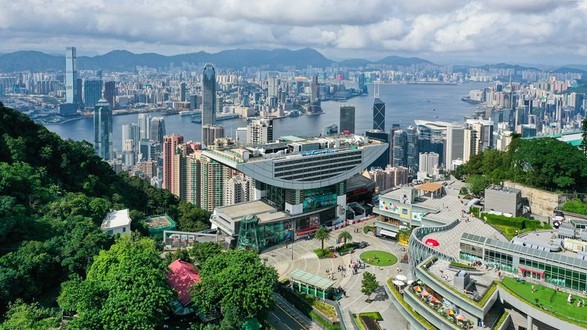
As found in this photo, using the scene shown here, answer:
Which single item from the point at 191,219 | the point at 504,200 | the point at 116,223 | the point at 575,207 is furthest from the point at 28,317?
the point at 575,207

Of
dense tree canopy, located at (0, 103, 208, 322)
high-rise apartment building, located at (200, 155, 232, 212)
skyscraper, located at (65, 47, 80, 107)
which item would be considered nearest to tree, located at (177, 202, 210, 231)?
dense tree canopy, located at (0, 103, 208, 322)

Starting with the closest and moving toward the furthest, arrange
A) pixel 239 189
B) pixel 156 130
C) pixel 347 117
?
pixel 239 189
pixel 347 117
pixel 156 130

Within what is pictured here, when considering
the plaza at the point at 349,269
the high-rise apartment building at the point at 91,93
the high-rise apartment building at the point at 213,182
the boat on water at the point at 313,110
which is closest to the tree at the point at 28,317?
the plaza at the point at 349,269

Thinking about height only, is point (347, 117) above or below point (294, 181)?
above

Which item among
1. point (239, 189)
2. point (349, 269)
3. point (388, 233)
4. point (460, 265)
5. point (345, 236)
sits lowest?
point (239, 189)

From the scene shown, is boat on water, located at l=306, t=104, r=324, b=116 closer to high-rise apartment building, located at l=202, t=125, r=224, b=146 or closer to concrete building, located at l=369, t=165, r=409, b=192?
high-rise apartment building, located at l=202, t=125, r=224, b=146

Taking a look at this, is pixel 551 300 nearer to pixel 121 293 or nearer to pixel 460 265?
pixel 460 265
